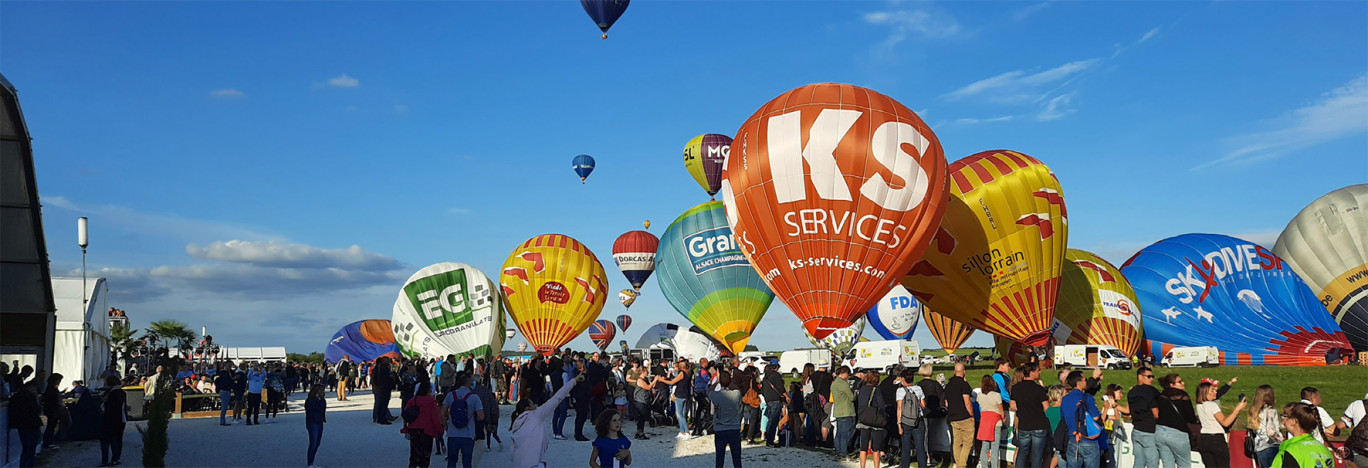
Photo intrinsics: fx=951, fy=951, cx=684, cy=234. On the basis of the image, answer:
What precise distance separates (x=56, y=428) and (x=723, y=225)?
1041 inches

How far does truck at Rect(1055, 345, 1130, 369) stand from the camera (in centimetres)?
3594

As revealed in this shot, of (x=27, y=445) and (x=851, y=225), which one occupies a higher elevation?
(x=851, y=225)

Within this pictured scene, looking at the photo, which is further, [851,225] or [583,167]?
[583,167]

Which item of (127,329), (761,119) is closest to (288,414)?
(761,119)

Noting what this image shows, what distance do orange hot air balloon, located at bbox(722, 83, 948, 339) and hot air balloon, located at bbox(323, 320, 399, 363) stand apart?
46630 millimetres

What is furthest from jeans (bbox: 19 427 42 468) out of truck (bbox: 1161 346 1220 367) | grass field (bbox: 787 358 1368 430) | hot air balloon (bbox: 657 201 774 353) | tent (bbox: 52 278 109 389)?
truck (bbox: 1161 346 1220 367)

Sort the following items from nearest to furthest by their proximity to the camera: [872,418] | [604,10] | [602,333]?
[872,418]
[604,10]
[602,333]

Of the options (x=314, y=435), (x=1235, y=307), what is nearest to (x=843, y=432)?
(x=314, y=435)

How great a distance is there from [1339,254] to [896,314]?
21845 mm

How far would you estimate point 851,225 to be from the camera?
965 inches

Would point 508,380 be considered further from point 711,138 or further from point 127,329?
point 127,329

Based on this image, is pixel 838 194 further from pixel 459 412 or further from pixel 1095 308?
pixel 1095 308

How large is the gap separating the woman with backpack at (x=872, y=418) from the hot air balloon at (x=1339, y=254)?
1438 inches

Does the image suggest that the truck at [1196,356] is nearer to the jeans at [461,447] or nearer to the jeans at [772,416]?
the jeans at [772,416]
